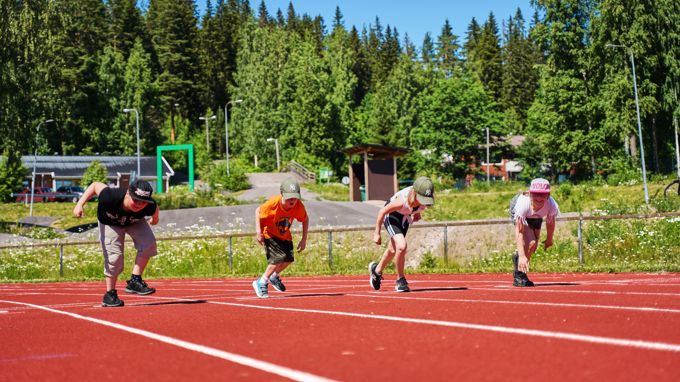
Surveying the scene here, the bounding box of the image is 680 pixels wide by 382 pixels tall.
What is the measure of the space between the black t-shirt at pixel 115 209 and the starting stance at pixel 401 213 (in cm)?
293

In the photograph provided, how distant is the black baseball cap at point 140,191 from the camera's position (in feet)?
32.6

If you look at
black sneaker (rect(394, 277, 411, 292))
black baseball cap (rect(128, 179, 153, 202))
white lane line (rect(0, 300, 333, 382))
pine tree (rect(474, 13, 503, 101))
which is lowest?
white lane line (rect(0, 300, 333, 382))

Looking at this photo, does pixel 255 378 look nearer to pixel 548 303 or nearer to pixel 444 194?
pixel 548 303

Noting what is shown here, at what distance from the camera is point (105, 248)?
10.6m

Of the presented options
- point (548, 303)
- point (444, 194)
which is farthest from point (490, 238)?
point (444, 194)

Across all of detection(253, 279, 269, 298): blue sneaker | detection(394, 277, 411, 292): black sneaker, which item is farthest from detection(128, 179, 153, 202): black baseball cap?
detection(394, 277, 411, 292): black sneaker

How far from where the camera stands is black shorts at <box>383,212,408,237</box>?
462 inches

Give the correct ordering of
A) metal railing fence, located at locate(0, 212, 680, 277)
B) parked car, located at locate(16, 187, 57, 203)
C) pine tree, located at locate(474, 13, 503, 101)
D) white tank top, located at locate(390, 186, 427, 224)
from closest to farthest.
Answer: white tank top, located at locate(390, 186, 427, 224) < metal railing fence, located at locate(0, 212, 680, 277) < parked car, located at locate(16, 187, 57, 203) < pine tree, located at locate(474, 13, 503, 101)

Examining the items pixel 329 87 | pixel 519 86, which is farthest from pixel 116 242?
pixel 519 86

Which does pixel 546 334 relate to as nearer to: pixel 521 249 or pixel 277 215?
pixel 521 249

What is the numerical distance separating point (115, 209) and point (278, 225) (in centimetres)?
221

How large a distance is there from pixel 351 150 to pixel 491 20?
4768 inches

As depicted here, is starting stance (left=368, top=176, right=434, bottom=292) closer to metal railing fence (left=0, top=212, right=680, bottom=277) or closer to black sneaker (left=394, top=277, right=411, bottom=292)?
black sneaker (left=394, top=277, right=411, bottom=292)

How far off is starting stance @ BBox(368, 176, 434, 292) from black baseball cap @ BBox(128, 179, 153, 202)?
2.93 meters
